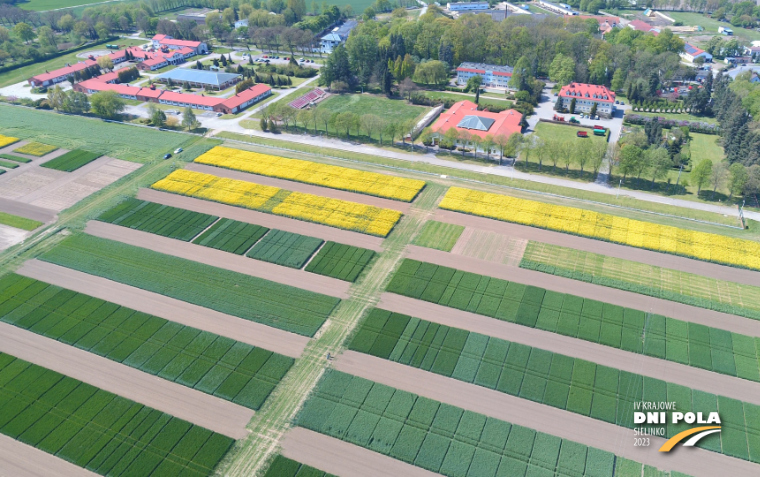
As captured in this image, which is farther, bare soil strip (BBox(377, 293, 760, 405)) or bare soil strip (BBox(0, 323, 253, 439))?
bare soil strip (BBox(377, 293, 760, 405))

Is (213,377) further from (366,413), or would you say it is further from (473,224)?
(473,224)

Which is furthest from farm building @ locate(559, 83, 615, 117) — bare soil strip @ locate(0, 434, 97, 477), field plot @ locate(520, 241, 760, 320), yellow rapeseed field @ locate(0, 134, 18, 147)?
yellow rapeseed field @ locate(0, 134, 18, 147)

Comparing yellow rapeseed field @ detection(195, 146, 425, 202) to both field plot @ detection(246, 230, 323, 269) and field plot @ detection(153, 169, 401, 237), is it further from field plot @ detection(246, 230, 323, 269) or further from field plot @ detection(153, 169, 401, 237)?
field plot @ detection(246, 230, 323, 269)

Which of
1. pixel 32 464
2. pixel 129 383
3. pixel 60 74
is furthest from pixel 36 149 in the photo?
pixel 32 464

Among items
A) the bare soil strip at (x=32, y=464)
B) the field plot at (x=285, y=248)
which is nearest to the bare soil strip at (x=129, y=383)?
the bare soil strip at (x=32, y=464)

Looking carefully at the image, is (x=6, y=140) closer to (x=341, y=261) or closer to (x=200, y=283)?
(x=200, y=283)

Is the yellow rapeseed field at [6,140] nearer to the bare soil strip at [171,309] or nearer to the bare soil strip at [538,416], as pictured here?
the bare soil strip at [171,309]
